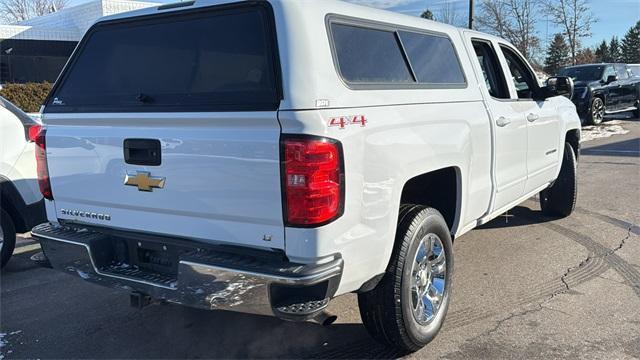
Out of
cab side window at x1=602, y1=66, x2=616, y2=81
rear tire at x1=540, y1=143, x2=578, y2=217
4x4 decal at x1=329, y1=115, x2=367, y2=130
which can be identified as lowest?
rear tire at x1=540, y1=143, x2=578, y2=217

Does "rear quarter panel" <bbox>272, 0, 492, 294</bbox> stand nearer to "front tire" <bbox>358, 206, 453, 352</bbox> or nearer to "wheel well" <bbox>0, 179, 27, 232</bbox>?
"front tire" <bbox>358, 206, 453, 352</bbox>

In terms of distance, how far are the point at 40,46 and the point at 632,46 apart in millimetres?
56425

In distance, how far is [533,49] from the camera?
43.7 metres

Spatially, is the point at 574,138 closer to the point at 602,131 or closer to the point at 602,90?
the point at 602,131

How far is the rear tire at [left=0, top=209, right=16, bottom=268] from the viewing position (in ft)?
16.9

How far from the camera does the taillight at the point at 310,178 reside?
2.64 meters

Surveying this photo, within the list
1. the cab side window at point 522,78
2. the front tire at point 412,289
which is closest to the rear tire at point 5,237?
the front tire at point 412,289

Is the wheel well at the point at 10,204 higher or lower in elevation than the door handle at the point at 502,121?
lower

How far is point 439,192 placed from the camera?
4.04 metres

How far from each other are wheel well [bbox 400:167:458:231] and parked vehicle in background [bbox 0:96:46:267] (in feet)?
11.6

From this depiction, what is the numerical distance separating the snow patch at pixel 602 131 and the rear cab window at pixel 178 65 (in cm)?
1272

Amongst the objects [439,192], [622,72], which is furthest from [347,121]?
[622,72]

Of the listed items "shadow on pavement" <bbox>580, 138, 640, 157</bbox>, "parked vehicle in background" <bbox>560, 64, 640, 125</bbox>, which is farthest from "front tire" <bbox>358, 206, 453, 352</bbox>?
"parked vehicle in background" <bbox>560, 64, 640, 125</bbox>

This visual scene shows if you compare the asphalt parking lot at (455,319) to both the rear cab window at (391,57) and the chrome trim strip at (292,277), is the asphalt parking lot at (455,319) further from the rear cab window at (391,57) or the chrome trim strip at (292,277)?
the rear cab window at (391,57)
